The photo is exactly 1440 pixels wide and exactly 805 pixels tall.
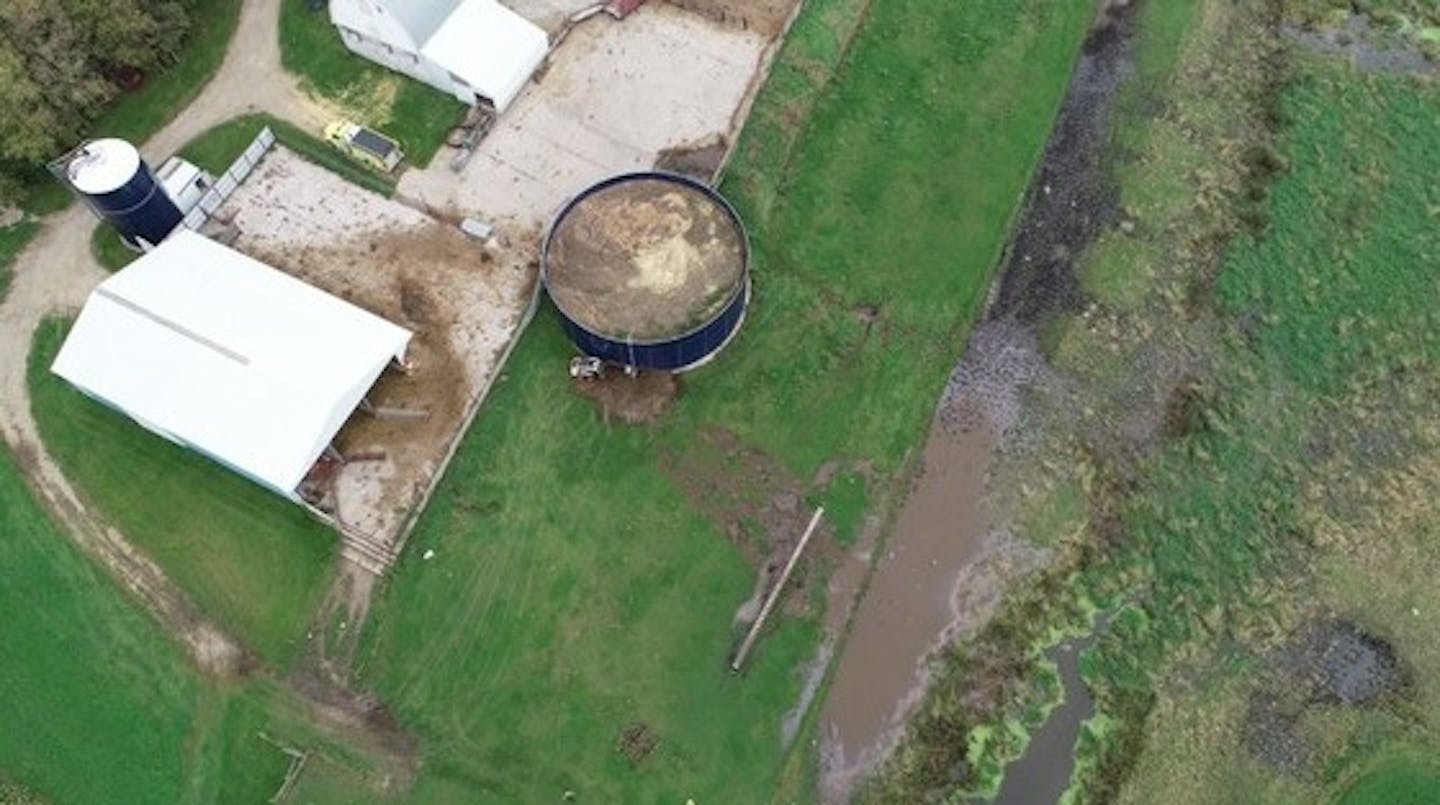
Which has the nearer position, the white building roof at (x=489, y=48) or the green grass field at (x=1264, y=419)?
the green grass field at (x=1264, y=419)

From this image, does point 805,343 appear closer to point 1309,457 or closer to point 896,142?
Answer: point 896,142

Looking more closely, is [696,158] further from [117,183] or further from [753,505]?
[117,183]

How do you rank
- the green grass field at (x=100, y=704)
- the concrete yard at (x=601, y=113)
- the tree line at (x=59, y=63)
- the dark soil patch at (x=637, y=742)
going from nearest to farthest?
the green grass field at (x=100, y=704)
the dark soil patch at (x=637, y=742)
the tree line at (x=59, y=63)
the concrete yard at (x=601, y=113)

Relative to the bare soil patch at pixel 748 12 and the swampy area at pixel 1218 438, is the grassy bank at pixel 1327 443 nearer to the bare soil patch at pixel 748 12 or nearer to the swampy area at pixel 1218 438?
the swampy area at pixel 1218 438

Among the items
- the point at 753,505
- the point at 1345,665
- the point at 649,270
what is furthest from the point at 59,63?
the point at 1345,665

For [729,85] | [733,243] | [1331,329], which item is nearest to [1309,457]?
[1331,329]

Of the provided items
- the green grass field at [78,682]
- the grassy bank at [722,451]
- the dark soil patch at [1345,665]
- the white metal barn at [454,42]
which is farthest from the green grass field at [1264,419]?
the green grass field at [78,682]

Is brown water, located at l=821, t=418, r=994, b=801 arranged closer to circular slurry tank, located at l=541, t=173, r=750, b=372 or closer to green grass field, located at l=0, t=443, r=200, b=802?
circular slurry tank, located at l=541, t=173, r=750, b=372
